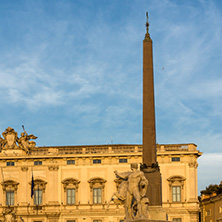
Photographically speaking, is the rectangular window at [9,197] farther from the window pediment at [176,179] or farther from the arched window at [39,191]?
the window pediment at [176,179]

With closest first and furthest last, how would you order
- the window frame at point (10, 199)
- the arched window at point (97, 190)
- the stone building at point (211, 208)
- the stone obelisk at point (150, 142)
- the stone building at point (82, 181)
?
1. the stone obelisk at point (150, 142)
2. the stone building at point (82, 181)
3. the arched window at point (97, 190)
4. the window frame at point (10, 199)
5. the stone building at point (211, 208)

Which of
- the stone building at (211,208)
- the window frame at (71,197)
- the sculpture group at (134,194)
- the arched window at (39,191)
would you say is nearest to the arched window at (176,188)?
the stone building at (211,208)

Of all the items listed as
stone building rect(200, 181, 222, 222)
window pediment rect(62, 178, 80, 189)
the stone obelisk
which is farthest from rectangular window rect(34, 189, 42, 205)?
the stone obelisk

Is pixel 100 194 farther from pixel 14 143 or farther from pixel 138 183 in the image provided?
pixel 138 183

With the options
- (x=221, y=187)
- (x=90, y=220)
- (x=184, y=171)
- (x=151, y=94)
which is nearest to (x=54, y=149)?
(x=90, y=220)

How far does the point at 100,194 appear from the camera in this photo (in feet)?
178

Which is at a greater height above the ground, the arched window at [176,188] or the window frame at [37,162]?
the window frame at [37,162]

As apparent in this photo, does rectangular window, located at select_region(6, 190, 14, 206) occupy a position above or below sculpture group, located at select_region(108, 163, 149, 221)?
above

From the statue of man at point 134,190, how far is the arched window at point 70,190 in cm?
3388

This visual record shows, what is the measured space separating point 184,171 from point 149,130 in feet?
102

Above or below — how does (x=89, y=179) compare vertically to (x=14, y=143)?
below

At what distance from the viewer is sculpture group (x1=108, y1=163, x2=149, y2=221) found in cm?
2072

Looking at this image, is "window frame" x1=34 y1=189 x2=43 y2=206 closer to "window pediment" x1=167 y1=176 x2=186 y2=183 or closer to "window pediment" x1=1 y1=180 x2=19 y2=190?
"window pediment" x1=1 y1=180 x2=19 y2=190

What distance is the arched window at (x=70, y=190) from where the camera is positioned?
2144 inches
